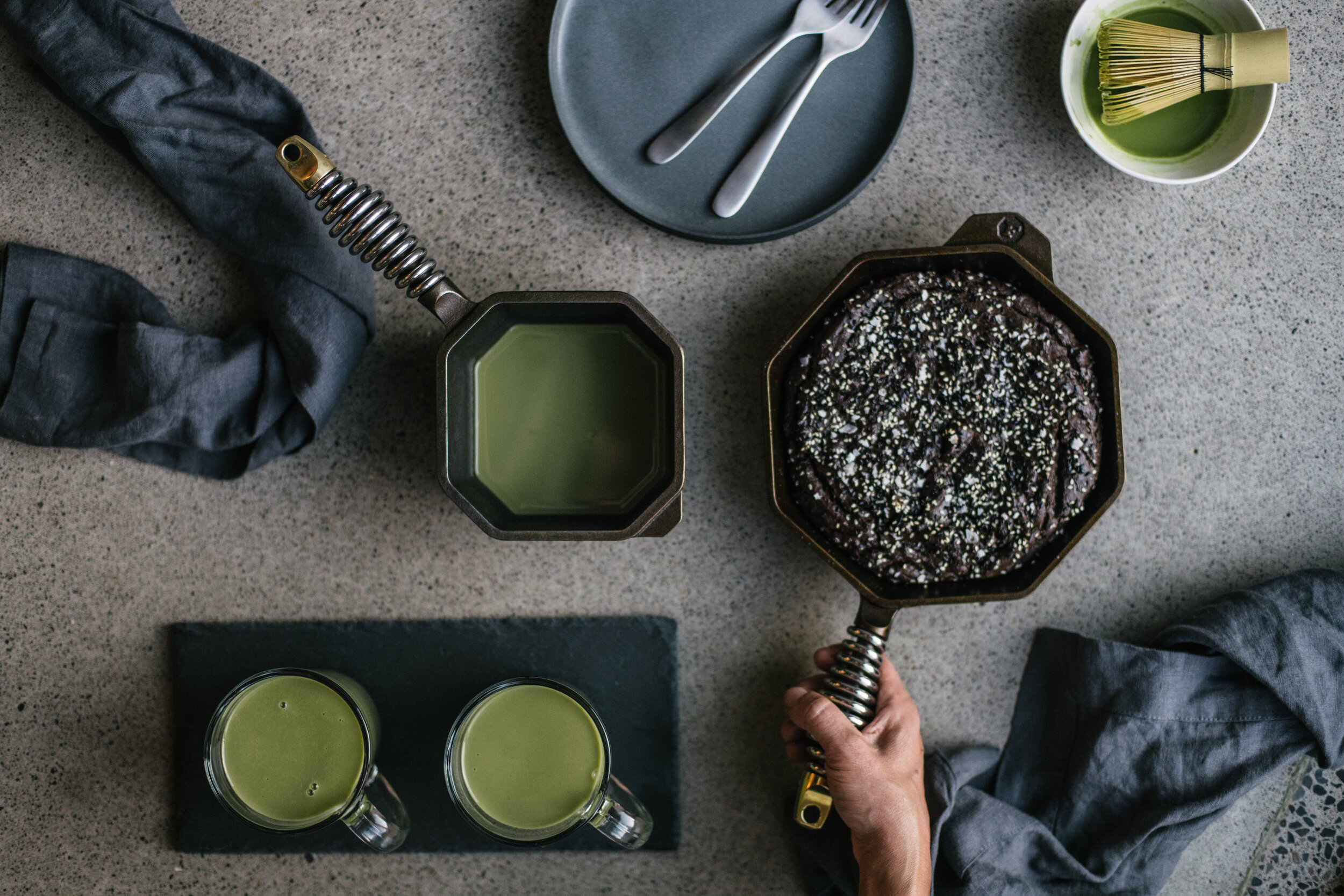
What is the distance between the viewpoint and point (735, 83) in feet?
3.12

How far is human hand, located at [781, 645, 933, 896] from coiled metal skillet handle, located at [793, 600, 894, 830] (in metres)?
0.02

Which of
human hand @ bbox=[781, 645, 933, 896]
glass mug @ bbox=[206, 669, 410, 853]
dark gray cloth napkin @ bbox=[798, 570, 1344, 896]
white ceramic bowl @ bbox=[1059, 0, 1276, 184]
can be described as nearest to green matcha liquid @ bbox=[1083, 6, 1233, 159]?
white ceramic bowl @ bbox=[1059, 0, 1276, 184]

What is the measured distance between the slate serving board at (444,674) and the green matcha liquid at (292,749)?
0.37ft

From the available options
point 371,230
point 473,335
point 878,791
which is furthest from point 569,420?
point 878,791

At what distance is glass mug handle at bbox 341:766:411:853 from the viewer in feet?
2.93

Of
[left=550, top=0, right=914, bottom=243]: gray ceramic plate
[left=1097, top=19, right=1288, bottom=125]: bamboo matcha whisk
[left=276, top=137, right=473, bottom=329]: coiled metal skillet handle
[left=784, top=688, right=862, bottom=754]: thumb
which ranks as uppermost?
[left=1097, top=19, right=1288, bottom=125]: bamboo matcha whisk

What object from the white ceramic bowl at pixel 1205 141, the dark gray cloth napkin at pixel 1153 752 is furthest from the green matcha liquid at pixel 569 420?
the white ceramic bowl at pixel 1205 141

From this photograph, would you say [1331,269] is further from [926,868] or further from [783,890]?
[783,890]

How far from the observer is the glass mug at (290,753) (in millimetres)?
875

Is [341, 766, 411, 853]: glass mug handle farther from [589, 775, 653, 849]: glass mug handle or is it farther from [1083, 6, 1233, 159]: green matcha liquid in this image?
[1083, 6, 1233, 159]: green matcha liquid

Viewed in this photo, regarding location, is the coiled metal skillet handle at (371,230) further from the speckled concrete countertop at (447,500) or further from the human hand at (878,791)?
the human hand at (878,791)

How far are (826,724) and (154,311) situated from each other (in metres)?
0.93

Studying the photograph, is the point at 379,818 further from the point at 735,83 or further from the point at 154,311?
the point at 735,83

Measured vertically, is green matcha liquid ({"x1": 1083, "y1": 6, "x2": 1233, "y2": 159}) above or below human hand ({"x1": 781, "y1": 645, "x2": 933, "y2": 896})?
above
